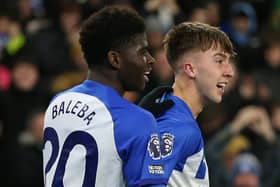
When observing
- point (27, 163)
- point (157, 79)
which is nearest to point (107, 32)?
point (27, 163)

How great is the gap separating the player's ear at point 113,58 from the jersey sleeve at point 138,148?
0.21 meters

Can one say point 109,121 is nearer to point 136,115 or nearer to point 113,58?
point 136,115

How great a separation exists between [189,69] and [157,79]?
396cm

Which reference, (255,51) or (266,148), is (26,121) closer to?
(266,148)

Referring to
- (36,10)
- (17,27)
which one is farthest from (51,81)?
(36,10)

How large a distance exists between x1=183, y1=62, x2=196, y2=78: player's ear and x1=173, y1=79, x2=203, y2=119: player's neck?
1.5 inches

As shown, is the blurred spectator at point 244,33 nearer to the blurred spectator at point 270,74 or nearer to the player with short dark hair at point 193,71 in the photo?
the blurred spectator at point 270,74

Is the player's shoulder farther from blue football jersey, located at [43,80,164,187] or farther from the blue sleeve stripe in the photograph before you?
the blue sleeve stripe

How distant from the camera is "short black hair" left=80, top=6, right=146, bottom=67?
392 cm

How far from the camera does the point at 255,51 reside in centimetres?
1049

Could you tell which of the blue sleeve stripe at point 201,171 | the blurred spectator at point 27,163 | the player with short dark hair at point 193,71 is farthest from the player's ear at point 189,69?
the blurred spectator at point 27,163

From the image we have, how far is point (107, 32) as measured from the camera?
12.9ft

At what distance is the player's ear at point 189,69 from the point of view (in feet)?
15.0

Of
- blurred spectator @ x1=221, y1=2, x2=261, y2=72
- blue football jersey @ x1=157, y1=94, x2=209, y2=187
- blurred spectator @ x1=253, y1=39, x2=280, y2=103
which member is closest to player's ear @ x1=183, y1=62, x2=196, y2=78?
blue football jersey @ x1=157, y1=94, x2=209, y2=187
